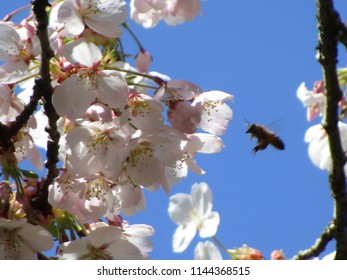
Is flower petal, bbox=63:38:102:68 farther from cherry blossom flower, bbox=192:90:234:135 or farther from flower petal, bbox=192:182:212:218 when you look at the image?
flower petal, bbox=192:182:212:218

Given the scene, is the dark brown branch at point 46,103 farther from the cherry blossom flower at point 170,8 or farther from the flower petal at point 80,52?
the cherry blossom flower at point 170,8

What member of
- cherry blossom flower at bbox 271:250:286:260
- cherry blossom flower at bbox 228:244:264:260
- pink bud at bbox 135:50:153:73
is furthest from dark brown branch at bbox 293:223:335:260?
pink bud at bbox 135:50:153:73

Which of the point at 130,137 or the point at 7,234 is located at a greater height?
the point at 130,137

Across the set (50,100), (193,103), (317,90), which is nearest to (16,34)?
(50,100)

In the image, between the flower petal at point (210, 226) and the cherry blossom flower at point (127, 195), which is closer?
the cherry blossom flower at point (127, 195)

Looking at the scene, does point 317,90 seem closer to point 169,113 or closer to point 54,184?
point 169,113

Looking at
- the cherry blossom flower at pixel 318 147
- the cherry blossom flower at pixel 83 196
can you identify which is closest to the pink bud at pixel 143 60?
the cherry blossom flower at pixel 83 196

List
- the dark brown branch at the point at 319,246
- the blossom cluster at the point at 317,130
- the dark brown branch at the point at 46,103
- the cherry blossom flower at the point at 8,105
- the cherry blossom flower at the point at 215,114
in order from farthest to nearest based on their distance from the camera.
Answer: the blossom cluster at the point at 317,130 < the cherry blossom flower at the point at 215,114 < the dark brown branch at the point at 319,246 < the cherry blossom flower at the point at 8,105 < the dark brown branch at the point at 46,103
